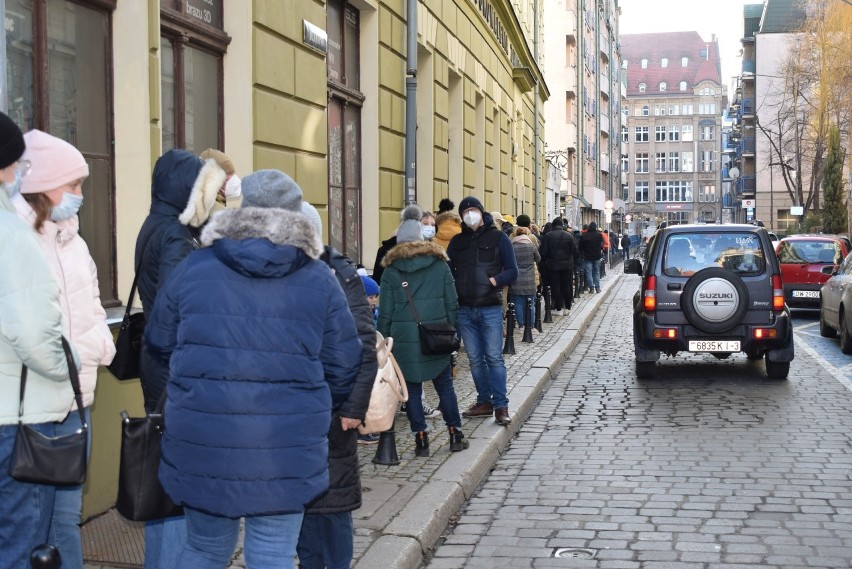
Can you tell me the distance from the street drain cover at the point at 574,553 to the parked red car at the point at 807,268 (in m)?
17.1

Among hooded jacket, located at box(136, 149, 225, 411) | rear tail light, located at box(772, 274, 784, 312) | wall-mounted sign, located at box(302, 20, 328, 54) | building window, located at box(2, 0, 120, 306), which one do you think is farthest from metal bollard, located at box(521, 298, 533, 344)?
hooded jacket, located at box(136, 149, 225, 411)

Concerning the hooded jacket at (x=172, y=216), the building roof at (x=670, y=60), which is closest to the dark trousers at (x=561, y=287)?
the hooded jacket at (x=172, y=216)

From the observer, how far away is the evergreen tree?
1962 inches

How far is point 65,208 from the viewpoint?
13.2 feet

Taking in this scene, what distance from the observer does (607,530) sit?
6160mm

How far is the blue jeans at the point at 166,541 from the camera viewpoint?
4.32 m

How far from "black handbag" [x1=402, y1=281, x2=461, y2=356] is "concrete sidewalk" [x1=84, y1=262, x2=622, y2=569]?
2.45ft

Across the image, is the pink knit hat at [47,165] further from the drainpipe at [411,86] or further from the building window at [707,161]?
the building window at [707,161]

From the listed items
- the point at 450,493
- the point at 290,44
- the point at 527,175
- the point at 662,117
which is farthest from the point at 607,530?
the point at 662,117

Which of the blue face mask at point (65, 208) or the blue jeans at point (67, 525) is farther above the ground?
the blue face mask at point (65, 208)

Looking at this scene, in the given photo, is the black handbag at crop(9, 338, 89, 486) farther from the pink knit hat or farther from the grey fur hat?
the grey fur hat

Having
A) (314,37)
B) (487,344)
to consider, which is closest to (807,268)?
(314,37)

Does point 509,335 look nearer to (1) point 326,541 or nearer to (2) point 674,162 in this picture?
(1) point 326,541

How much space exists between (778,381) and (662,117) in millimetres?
127376
